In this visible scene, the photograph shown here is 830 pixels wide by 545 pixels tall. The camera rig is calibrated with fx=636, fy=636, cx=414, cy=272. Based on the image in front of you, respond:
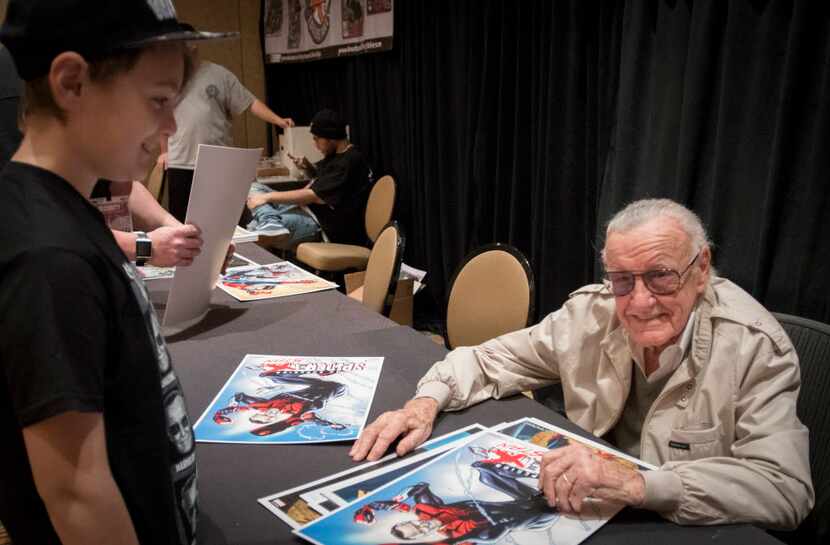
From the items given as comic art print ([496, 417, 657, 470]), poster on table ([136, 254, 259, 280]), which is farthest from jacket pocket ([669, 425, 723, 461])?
poster on table ([136, 254, 259, 280])

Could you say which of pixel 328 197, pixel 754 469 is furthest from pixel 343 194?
pixel 754 469

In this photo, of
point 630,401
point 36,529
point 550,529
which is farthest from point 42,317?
point 630,401

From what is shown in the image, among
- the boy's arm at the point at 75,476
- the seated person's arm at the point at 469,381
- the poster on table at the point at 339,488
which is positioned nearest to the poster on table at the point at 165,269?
the seated person's arm at the point at 469,381

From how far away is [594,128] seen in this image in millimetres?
2975

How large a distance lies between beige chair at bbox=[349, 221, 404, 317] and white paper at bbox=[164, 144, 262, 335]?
24.4 inches

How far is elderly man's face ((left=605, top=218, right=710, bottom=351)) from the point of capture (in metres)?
1.30

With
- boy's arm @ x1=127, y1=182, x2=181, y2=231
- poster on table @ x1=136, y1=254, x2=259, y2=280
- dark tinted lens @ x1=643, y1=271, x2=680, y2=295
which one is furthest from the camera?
poster on table @ x1=136, y1=254, x2=259, y2=280

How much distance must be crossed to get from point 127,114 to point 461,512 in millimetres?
722

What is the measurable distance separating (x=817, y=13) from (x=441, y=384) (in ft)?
5.57

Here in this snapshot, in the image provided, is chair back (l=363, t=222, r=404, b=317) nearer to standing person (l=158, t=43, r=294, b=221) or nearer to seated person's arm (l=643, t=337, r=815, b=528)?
seated person's arm (l=643, t=337, r=815, b=528)

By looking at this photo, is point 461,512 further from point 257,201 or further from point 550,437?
point 257,201

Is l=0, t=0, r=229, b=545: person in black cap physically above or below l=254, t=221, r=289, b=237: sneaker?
above

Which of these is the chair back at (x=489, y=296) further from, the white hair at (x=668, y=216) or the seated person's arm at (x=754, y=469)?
the seated person's arm at (x=754, y=469)

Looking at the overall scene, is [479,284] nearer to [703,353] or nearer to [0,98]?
[703,353]
